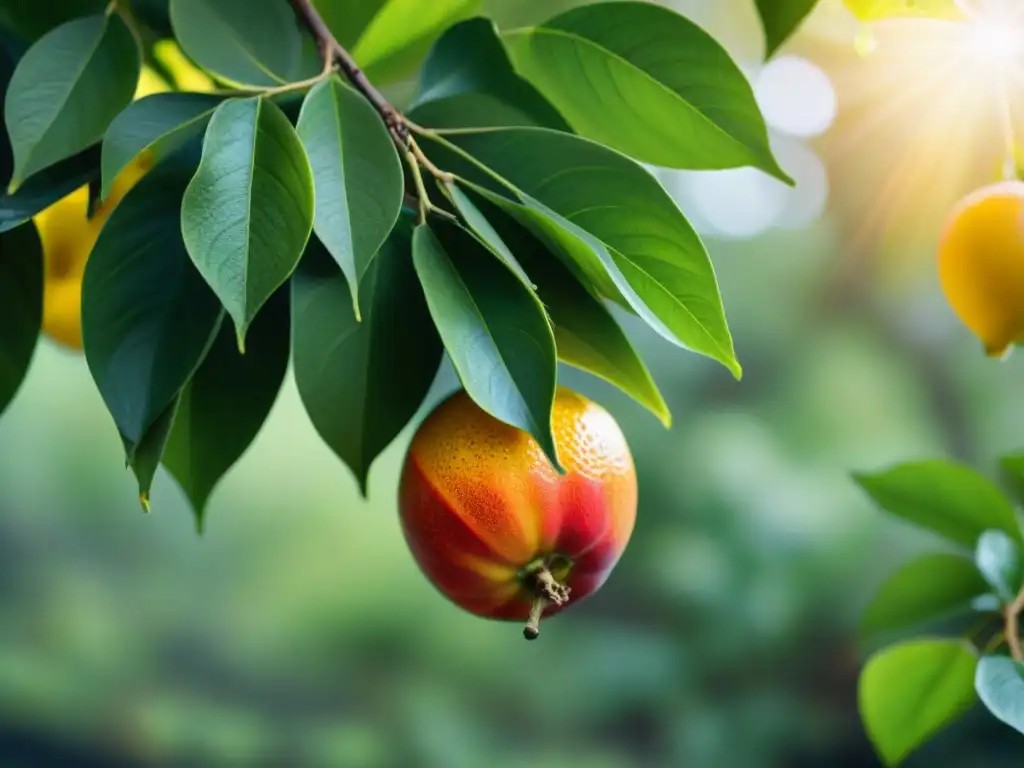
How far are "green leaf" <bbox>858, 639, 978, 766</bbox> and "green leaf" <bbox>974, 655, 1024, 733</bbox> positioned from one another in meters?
0.10

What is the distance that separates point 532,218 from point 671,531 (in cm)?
147

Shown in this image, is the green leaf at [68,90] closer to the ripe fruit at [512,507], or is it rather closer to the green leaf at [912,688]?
the ripe fruit at [512,507]

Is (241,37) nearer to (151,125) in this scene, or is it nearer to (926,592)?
(151,125)

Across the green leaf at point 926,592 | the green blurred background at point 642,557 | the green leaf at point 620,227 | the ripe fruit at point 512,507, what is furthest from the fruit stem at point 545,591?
the green blurred background at point 642,557

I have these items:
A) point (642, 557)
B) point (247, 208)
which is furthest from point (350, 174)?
point (642, 557)

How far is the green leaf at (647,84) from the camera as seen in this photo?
1.31 ft

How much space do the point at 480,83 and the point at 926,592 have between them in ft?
1.37

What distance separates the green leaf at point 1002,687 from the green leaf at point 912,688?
3.8 inches

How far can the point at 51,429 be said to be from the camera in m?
1.60

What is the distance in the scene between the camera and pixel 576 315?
39cm

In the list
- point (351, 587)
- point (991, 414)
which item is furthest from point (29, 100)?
point (991, 414)

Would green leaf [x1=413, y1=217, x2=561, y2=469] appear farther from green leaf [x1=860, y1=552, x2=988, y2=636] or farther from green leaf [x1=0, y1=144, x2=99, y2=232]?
green leaf [x1=860, y1=552, x2=988, y2=636]

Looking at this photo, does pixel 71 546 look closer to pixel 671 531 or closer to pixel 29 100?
pixel 671 531

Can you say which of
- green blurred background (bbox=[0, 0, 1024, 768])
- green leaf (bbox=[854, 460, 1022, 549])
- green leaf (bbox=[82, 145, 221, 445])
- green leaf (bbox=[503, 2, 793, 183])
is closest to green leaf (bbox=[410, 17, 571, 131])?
green leaf (bbox=[503, 2, 793, 183])
